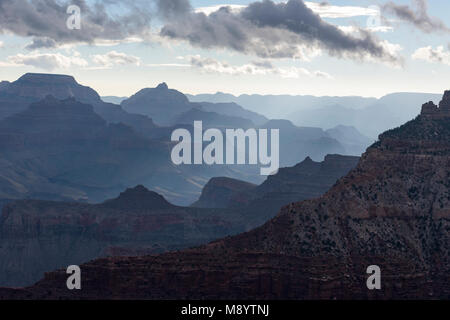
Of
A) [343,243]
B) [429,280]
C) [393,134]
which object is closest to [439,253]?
[429,280]
